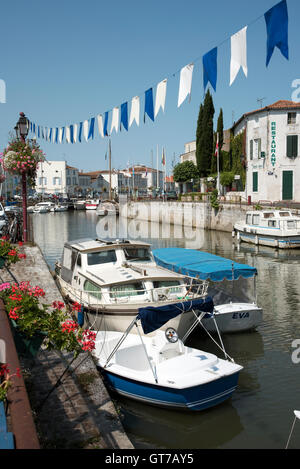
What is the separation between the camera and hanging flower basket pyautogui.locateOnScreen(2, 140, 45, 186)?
46.3ft

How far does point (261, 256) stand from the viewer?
3002cm

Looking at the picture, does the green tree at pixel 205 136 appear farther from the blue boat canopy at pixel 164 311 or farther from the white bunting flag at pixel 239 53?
the blue boat canopy at pixel 164 311

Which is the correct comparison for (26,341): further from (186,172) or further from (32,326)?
(186,172)

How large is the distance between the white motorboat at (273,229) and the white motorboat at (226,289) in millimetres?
16686

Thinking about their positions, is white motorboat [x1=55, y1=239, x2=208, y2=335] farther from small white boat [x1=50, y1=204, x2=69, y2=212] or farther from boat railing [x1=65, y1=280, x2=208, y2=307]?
small white boat [x1=50, y1=204, x2=69, y2=212]

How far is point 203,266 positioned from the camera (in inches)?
600

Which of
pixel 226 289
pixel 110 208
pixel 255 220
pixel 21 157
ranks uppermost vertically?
pixel 21 157

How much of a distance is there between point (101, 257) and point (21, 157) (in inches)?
170

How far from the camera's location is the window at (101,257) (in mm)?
14016

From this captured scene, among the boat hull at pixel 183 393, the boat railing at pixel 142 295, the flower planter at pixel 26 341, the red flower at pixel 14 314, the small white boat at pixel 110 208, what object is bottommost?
the boat hull at pixel 183 393

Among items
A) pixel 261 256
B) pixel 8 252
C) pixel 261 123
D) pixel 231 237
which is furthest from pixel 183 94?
pixel 261 123

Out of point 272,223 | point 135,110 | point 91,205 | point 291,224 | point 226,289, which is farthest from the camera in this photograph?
point 91,205

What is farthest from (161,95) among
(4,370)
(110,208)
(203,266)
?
(110,208)

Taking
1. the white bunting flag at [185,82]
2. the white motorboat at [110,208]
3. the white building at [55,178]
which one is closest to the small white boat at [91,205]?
the white motorboat at [110,208]
